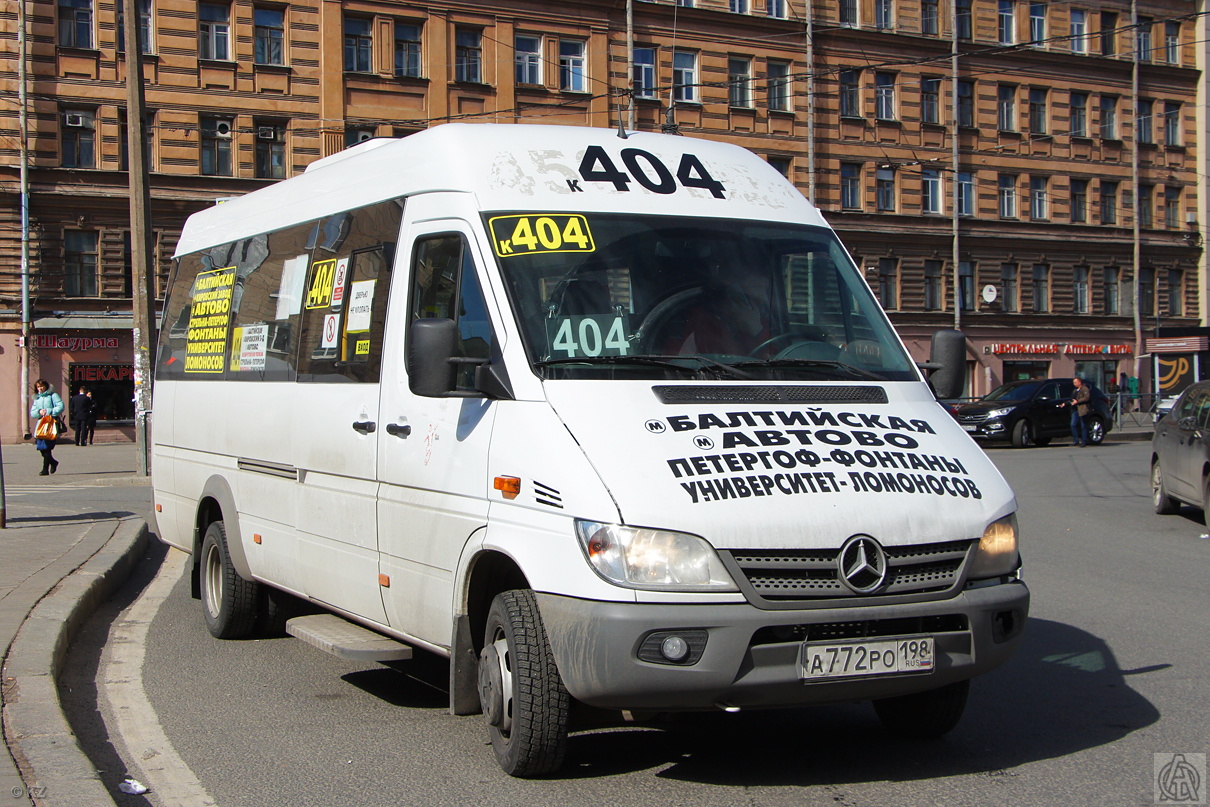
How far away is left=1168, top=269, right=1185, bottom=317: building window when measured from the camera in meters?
52.3

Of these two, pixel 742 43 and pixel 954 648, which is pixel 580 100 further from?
pixel 954 648

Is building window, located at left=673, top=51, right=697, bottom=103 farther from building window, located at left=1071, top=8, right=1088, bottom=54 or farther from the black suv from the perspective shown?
building window, located at left=1071, top=8, right=1088, bottom=54

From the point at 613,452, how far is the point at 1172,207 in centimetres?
5410

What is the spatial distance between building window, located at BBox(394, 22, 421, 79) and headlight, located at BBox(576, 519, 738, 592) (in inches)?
1388

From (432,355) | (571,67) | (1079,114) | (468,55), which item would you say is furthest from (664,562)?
(1079,114)

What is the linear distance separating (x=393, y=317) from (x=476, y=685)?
1758mm

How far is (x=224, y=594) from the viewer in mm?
7867

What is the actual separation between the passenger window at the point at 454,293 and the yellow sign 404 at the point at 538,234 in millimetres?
162

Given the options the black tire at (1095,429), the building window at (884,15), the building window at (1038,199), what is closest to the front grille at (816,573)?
the black tire at (1095,429)

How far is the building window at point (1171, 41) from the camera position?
173ft

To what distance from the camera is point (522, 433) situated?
4887mm

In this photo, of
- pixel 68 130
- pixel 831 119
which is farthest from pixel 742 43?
pixel 68 130

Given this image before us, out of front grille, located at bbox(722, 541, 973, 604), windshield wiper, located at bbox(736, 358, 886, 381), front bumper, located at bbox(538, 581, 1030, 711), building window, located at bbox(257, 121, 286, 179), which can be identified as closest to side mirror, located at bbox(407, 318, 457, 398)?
front bumper, located at bbox(538, 581, 1030, 711)

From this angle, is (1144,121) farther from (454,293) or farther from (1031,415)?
(454,293)
